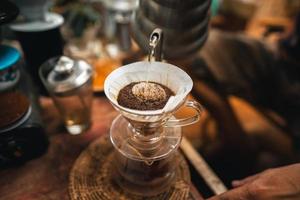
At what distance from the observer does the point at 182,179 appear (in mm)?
697

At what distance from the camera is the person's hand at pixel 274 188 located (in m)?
0.52

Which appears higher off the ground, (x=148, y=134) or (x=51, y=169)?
(x=148, y=134)

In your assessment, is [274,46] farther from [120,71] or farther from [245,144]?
[120,71]

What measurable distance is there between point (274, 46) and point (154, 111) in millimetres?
1317

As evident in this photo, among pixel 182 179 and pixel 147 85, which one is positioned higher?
pixel 147 85

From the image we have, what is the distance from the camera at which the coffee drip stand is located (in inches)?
22.5

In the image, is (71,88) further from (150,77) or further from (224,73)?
(224,73)

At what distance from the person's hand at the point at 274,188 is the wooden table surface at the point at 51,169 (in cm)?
14

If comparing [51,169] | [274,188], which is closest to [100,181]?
[51,169]

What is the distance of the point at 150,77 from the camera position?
2.00 ft

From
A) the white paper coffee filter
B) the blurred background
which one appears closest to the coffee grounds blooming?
the white paper coffee filter

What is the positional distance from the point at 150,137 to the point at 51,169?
0.97 feet

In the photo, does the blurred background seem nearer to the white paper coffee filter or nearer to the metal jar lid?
the metal jar lid

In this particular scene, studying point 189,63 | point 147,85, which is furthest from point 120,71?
point 189,63
